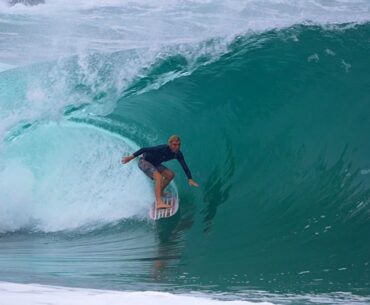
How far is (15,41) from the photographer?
1125cm

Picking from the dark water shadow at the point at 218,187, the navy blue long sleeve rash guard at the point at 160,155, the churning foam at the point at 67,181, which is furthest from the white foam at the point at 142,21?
the navy blue long sleeve rash guard at the point at 160,155

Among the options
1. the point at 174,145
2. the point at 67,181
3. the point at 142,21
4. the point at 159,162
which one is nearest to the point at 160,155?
the point at 159,162

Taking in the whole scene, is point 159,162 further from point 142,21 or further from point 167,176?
point 142,21

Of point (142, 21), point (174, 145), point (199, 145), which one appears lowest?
point (199, 145)

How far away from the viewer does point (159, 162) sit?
706 cm

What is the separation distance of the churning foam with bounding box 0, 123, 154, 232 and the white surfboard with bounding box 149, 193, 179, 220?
0.14m

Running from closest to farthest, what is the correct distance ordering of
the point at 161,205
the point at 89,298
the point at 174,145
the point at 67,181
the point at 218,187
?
the point at 89,298 → the point at 174,145 → the point at 161,205 → the point at 218,187 → the point at 67,181

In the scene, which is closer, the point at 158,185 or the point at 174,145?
the point at 174,145

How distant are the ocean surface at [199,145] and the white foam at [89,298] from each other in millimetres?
880

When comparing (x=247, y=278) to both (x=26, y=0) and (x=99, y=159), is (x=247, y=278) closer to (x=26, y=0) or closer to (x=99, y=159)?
(x=99, y=159)

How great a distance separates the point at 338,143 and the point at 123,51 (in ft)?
11.8

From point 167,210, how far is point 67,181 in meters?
1.82

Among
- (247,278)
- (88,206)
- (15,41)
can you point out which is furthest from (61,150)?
(247,278)

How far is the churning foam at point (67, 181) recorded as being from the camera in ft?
25.6
